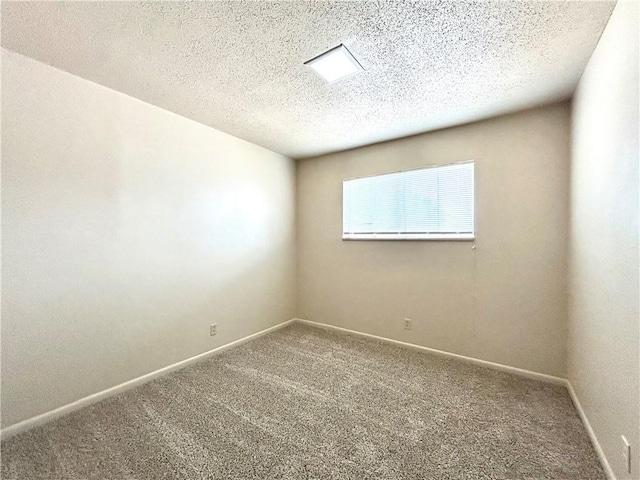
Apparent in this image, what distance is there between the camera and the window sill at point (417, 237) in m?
2.83

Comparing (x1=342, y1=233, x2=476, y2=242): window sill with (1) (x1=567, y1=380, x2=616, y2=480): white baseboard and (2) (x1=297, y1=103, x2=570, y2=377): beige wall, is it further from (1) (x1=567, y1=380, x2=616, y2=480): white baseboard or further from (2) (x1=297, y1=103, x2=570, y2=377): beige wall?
(1) (x1=567, y1=380, x2=616, y2=480): white baseboard

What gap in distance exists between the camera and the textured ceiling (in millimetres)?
1426

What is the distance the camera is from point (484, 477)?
4.69ft

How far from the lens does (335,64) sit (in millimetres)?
1861

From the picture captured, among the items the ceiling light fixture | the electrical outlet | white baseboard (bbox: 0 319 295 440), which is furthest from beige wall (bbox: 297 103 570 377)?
white baseboard (bbox: 0 319 295 440)

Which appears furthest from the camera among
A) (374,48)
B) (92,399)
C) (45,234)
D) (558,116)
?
(558,116)

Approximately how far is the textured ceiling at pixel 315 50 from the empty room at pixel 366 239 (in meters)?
0.02

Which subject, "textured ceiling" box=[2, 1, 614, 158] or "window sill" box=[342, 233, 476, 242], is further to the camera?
"window sill" box=[342, 233, 476, 242]

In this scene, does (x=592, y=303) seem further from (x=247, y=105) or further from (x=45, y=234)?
(x=45, y=234)

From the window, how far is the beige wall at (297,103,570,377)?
10 centimetres

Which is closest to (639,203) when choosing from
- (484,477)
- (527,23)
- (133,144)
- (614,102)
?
(614,102)

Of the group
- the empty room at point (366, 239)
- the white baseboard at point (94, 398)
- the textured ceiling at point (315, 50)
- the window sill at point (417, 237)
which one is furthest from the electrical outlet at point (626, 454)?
the white baseboard at point (94, 398)

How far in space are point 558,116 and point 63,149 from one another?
162 inches

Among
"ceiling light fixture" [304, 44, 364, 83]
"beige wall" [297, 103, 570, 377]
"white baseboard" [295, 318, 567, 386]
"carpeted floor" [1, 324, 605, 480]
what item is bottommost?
"carpeted floor" [1, 324, 605, 480]
